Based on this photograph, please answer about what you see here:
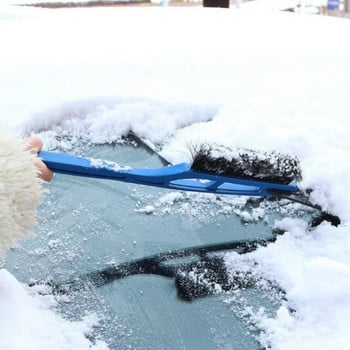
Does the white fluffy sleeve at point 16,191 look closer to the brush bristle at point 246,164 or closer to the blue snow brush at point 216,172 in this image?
the blue snow brush at point 216,172

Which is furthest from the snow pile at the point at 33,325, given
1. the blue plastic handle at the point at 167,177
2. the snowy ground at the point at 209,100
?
the blue plastic handle at the point at 167,177

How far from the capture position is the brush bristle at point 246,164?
81cm

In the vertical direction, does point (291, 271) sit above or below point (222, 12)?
below

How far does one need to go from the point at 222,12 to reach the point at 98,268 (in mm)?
1172

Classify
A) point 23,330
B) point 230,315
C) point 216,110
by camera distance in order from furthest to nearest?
point 216,110, point 230,315, point 23,330

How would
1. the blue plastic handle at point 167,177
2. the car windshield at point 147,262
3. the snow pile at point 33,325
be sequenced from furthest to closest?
the blue plastic handle at point 167,177 → the car windshield at point 147,262 → the snow pile at point 33,325

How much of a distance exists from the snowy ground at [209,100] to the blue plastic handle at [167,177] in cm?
7

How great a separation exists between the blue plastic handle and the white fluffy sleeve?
94 millimetres

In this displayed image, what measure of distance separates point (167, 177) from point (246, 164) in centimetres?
11

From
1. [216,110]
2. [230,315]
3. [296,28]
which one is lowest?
[230,315]

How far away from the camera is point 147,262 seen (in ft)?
2.60

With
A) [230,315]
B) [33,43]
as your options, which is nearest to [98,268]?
[230,315]

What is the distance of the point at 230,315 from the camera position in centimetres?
71

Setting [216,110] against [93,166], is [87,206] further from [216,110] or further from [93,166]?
[216,110]
